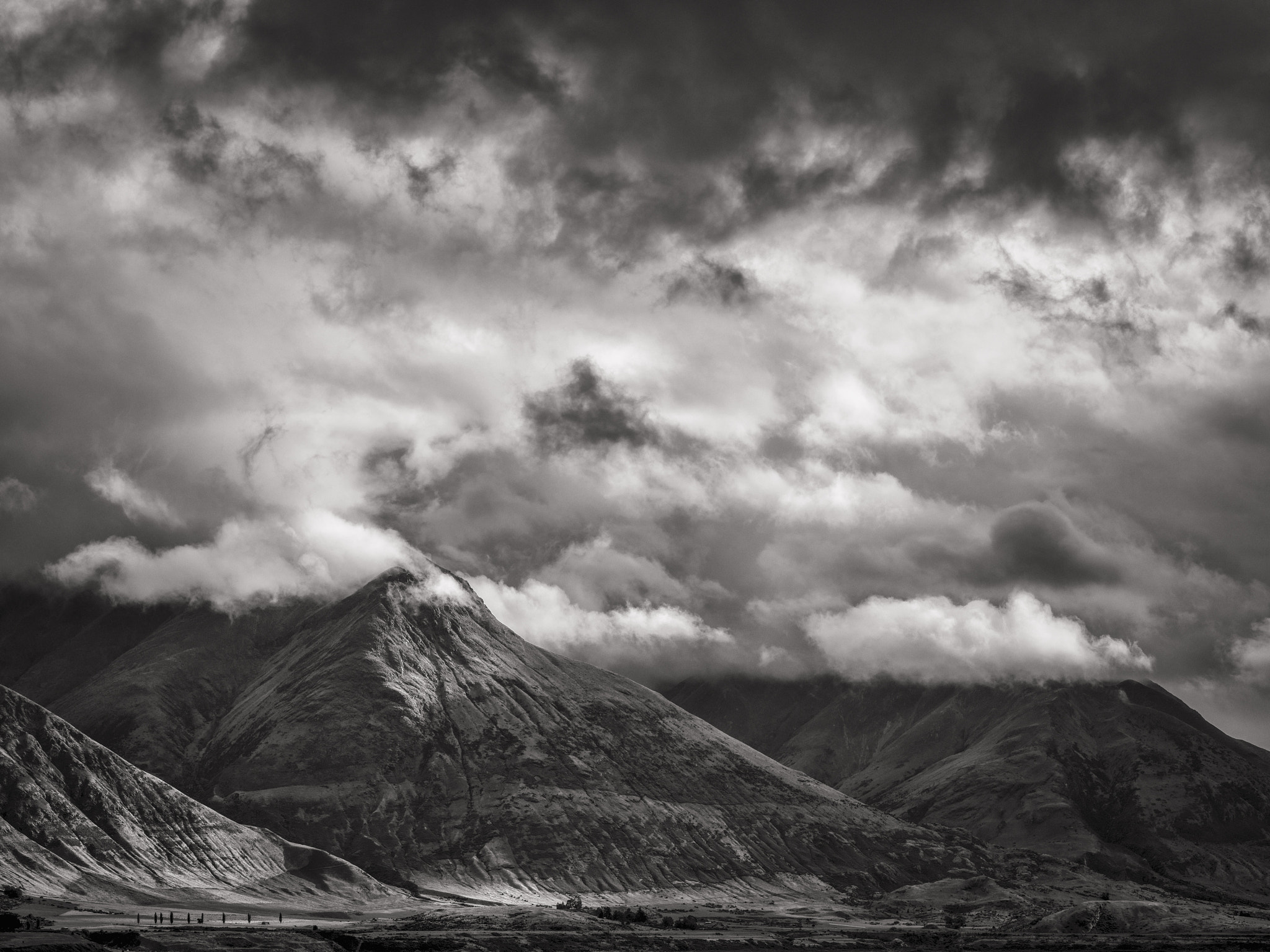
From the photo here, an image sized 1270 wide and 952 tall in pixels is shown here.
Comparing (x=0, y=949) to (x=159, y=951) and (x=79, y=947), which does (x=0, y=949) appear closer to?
(x=79, y=947)

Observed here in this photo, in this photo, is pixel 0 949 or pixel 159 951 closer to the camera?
pixel 0 949

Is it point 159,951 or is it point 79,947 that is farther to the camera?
point 159,951

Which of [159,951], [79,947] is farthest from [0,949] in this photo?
[159,951]
